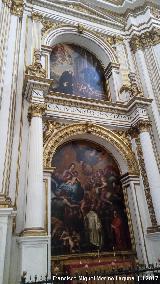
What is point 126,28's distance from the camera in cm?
1267

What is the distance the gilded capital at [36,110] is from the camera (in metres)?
7.69

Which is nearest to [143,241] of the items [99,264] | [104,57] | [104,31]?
[99,264]

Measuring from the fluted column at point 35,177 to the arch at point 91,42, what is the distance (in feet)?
14.8

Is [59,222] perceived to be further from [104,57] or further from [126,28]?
[126,28]

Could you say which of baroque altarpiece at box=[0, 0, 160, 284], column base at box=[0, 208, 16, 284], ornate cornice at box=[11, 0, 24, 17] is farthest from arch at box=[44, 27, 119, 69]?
column base at box=[0, 208, 16, 284]

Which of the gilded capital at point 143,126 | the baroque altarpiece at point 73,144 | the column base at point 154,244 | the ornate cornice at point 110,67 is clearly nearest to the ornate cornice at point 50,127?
the baroque altarpiece at point 73,144

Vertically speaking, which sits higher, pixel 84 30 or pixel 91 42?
pixel 84 30

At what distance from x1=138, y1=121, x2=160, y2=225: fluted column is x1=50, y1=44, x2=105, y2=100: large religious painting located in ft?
7.58

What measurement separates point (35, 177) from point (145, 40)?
8220 mm

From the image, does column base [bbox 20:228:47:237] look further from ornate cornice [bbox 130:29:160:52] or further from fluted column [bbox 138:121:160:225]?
ornate cornice [bbox 130:29:160:52]

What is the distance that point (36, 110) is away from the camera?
7715 mm

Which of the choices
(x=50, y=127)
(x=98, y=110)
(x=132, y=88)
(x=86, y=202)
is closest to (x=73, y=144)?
(x=50, y=127)

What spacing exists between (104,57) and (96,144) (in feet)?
13.9

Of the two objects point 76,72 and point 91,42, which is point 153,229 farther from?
point 91,42
